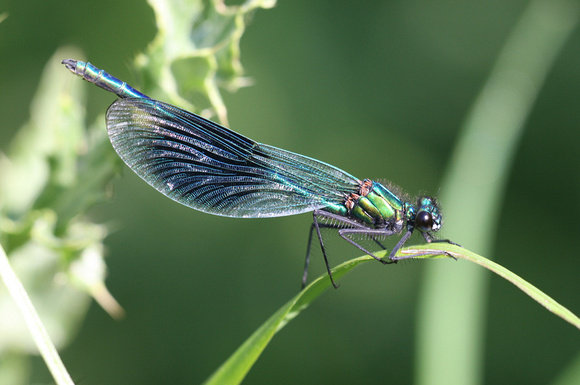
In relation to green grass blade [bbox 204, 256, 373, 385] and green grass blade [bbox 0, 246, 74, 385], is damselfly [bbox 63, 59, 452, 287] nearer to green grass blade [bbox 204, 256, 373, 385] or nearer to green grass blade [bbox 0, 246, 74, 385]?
green grass blade [bbox 0, 246, 74, 385]

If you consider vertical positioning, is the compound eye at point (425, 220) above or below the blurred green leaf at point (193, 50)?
below

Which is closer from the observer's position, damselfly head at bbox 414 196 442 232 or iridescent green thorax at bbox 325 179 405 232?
damselfly head at bbox 414 196 442 232

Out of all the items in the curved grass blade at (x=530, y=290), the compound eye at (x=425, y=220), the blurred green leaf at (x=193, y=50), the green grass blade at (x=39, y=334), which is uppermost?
the blurred green leaf at (x=193, y=50)

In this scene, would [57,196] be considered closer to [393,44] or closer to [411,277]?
[411,277]

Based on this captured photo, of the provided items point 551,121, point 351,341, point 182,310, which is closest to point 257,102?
point 182,310

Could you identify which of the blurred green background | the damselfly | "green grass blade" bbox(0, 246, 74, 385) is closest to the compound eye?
the damselfly

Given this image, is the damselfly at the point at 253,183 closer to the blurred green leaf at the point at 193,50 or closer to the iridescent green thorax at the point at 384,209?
the iridescent green thorax at the point at 384,209

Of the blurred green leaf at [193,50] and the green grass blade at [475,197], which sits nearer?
the blurred green leaf at [193,50]

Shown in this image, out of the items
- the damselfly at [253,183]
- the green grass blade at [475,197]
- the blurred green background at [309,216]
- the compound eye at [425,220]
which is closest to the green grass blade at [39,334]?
the damselfly at [253,183]
